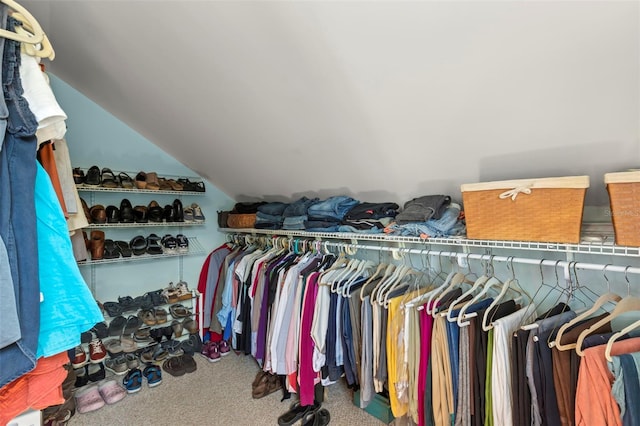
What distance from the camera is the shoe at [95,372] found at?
2.39 m

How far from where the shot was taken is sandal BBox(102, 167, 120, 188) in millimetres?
2496

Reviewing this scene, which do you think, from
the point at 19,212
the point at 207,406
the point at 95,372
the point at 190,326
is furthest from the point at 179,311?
the point at 19,212

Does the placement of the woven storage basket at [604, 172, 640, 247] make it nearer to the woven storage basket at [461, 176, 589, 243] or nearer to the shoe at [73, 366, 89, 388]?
the woven storage basket at [461, 176, 589, 243]

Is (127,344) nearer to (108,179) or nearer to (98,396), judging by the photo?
(98,396)

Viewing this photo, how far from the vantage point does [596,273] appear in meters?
1.42

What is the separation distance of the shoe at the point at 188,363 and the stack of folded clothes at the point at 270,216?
1346mm

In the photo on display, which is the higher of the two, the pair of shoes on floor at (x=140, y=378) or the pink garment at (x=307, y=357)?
the pink garment at (x=307, y=357)

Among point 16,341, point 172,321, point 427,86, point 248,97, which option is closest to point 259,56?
point 248,97

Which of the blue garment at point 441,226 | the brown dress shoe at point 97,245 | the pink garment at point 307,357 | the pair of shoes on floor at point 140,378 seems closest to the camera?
the blue garment at point 441,226

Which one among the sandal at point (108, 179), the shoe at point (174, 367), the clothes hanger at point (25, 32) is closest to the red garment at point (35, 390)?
the clothes hanger at point (25, 32)

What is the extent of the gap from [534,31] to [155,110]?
2.45m

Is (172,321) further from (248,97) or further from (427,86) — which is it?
(427,86)

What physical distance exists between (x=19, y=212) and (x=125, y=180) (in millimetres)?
2088

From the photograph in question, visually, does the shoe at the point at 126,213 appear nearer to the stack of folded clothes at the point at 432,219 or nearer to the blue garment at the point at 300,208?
the blue garment at the point at 300,208
